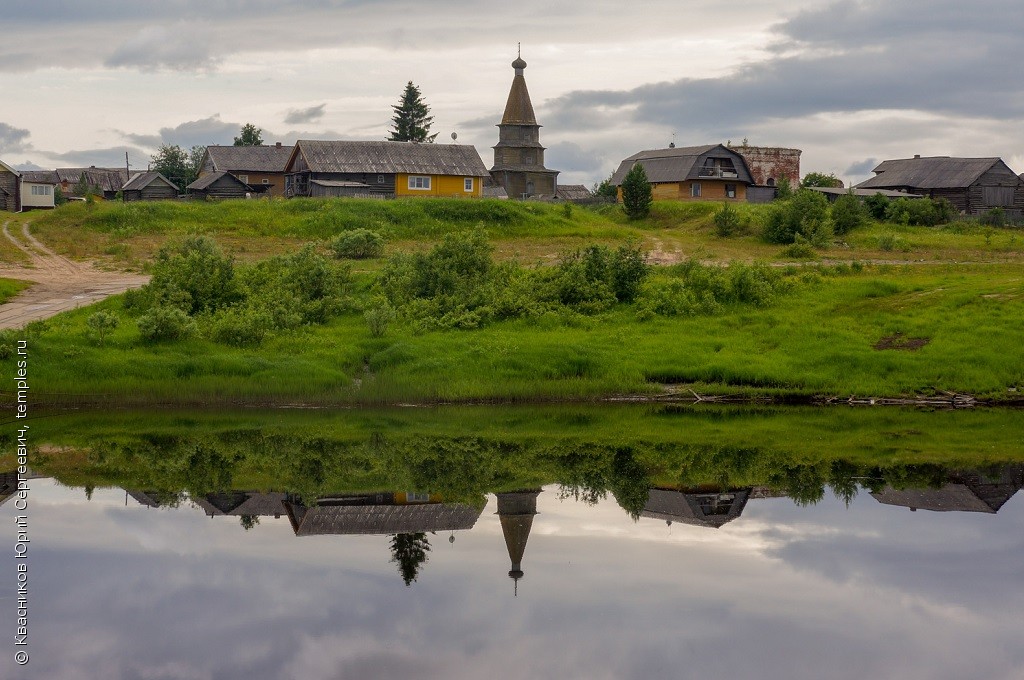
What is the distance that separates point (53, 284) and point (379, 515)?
27.3 metres

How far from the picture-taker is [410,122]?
9981cm

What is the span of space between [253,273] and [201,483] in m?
19.1

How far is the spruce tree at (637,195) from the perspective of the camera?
234 feet

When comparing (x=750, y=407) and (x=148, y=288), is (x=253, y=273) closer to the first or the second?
(x=148, y=288)

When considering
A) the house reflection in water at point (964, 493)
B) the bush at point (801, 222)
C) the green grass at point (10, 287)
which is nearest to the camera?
the house reflection in water at point (964, 493)

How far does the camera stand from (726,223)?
62531mm

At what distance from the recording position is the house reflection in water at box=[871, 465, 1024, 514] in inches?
897

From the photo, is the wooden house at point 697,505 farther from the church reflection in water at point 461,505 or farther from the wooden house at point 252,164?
the wooden house at point 252,164

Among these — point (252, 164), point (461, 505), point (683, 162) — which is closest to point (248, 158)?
point (252, 164)

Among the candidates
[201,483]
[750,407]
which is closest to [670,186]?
[750,407]

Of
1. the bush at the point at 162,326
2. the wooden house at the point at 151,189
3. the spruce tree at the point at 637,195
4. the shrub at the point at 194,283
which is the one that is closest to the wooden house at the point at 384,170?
the spruce tree at the point at 637,195

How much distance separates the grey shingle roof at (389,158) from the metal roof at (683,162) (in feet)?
37.6

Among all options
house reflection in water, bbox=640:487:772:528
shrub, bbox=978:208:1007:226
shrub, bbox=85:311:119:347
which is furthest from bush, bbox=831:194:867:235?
house reflection in water, bbox=640:487:772:528

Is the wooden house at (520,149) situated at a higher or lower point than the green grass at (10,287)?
higher
